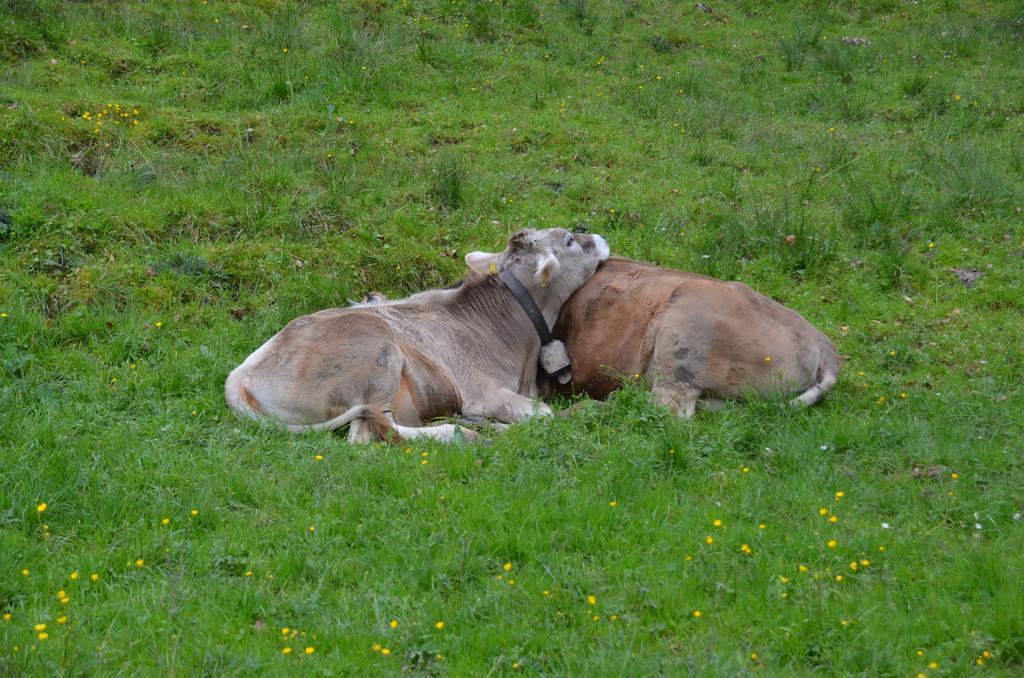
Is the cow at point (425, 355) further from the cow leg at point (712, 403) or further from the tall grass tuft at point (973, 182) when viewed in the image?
the tall grass tuft at point (973, 182)

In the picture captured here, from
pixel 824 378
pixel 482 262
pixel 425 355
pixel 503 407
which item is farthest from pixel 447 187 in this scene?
pixel 824 378

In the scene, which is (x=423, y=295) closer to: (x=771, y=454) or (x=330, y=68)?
(x=771, y=454)

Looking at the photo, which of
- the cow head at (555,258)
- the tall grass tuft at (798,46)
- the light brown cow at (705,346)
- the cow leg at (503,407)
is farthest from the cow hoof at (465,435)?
the tall grass tuft at (798,46)

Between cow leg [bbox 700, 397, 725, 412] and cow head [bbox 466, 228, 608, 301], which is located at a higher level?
cow head [bbox 466, 228, 608, 301]

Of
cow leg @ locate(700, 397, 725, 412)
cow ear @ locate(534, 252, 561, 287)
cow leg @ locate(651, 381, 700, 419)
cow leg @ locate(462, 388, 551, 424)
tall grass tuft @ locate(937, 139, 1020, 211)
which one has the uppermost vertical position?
cow ear @ locate(534, 252, 561, 287)

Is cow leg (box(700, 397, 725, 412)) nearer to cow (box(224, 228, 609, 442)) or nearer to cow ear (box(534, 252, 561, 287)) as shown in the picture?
cow (box(224, 228, 609, 442))

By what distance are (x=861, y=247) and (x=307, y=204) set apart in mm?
5062

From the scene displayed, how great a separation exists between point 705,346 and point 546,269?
148 centimetres

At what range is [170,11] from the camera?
13.7 meters

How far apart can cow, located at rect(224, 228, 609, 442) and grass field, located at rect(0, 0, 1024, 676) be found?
0.33 m

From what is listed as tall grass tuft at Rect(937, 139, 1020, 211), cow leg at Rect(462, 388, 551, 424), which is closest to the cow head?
cow leg at Rect(462, 388, 551, 424)

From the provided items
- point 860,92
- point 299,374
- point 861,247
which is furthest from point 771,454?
point 860,92

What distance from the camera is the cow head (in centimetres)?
864

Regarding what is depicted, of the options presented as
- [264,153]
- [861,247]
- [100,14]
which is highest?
[100,14]
